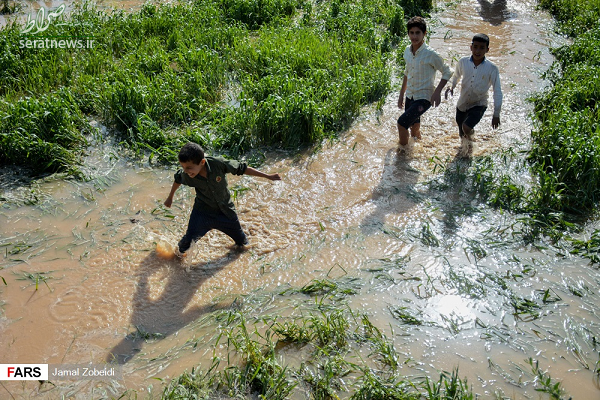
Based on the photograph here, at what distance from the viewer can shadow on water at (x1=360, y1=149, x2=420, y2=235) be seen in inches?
198

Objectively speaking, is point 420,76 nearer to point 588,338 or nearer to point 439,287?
point 439,287

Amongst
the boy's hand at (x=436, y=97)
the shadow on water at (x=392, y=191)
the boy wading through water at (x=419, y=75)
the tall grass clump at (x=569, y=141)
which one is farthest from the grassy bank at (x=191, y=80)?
the tall grass clump at (x=569, y=141)

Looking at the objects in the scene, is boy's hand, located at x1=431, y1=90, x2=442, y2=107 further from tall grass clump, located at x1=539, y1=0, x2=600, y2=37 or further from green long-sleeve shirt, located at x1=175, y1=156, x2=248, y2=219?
tall grass clump, located at x1=539, y1=0, x2=600, y2=37

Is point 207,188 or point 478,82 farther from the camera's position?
point 478,82

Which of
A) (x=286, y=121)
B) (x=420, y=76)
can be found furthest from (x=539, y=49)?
(x=286, y=121)

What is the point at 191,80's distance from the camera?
7109mm

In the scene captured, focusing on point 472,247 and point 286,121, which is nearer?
point 472,247

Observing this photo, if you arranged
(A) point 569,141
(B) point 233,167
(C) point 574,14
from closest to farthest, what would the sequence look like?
(B) point 233,167
(A) point 569,141
(C) point 574,14

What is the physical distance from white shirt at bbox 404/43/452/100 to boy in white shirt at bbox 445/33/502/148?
0.28 m

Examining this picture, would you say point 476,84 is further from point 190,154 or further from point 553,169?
point 190,154

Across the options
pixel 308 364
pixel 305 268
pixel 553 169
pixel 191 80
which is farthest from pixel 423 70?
pixel 308 364

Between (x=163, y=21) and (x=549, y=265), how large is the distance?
7.60 meters

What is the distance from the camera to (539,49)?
902 centimetres

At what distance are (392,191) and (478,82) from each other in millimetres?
1562
